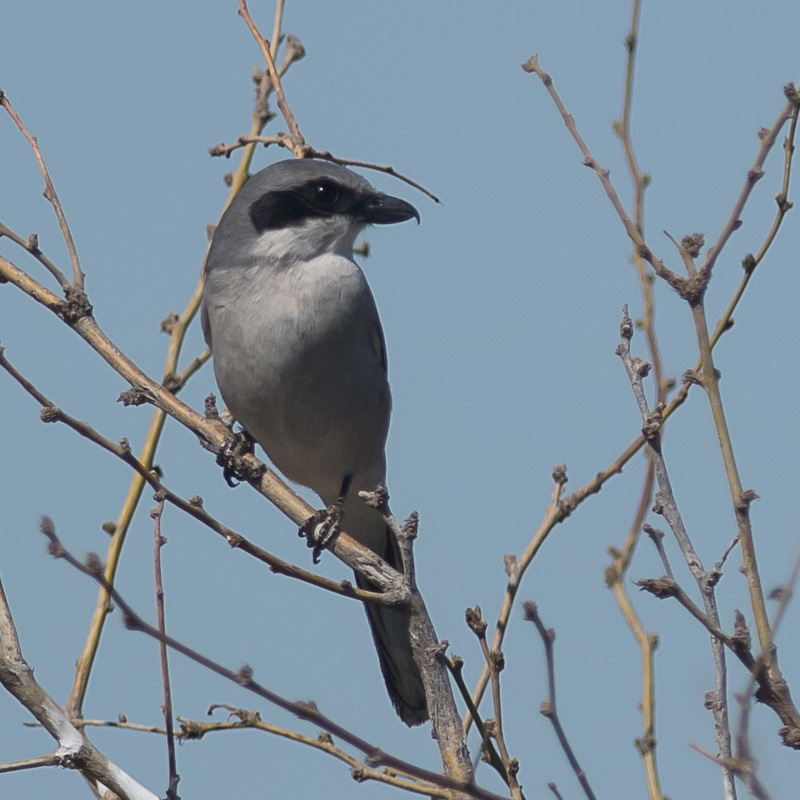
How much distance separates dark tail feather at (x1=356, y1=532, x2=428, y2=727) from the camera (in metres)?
5.14

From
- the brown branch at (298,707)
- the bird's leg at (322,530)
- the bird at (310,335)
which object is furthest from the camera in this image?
the bird at (310,335)

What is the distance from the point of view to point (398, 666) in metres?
5.24

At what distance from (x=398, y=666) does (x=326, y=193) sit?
7.19 ft

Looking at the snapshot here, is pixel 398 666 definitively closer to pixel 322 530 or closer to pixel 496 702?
pixel 322 530

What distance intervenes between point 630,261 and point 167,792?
1798mm

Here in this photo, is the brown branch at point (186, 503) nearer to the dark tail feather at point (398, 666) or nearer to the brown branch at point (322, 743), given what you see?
the brown branch at point (322, 743)

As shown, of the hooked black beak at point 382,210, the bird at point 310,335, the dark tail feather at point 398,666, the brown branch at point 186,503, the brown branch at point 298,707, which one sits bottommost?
the brown branch at point 298,707

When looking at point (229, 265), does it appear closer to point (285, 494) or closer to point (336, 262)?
point (336, 262)

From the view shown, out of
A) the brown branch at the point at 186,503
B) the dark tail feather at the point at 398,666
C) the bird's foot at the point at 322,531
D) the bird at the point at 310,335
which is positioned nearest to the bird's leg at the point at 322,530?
the bird's foot at the point at 322,531

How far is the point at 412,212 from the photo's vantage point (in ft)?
18.0

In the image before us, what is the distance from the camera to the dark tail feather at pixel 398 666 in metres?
5.14

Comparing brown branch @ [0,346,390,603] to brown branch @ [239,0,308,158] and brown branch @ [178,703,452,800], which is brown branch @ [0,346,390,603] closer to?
brown branch @ [178,703,452,800]

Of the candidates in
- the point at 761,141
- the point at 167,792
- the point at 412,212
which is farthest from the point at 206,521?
the point at 412,212

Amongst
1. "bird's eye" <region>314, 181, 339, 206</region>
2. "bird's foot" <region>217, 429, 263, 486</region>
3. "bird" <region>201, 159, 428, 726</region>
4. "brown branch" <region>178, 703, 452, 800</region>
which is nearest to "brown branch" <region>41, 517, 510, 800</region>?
"brown branch" <region>178, 703, 452, 800</region>
